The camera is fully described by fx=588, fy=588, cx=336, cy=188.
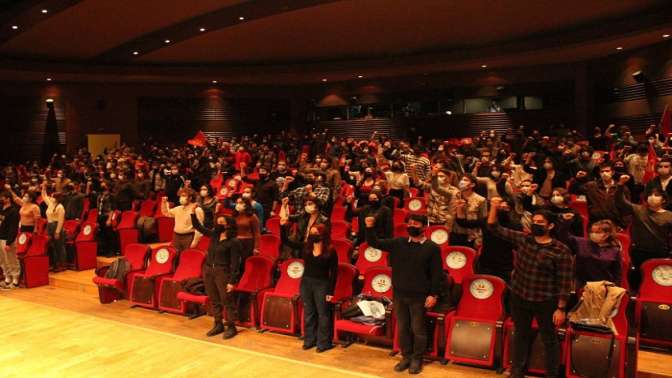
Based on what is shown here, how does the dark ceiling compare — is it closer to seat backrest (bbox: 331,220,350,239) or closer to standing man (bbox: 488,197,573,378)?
seat backrest (bbox: 331,220,350,239)

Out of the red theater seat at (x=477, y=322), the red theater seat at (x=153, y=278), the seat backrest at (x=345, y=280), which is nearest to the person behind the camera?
the red theater seat at (x=477, y=322)

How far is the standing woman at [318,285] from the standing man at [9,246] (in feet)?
18.2

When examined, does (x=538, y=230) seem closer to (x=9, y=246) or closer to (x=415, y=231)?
(x=415, y=231)

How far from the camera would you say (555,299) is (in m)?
4.57

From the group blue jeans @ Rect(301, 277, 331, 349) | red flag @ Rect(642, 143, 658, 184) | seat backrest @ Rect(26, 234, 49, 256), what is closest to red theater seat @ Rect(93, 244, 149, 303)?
seat backrest @ Rect(26, 234, 49, 256)

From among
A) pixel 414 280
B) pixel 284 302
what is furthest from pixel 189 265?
pixel 414 280

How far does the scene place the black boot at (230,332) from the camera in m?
6.44

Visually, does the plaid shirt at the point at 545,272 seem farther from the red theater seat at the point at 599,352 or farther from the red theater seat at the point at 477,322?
the red theater seat at the point at 477,322

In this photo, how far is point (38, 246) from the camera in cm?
952

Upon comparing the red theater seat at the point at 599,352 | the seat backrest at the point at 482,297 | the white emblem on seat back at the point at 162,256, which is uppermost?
the white emblem on seat back at the point at 162,256

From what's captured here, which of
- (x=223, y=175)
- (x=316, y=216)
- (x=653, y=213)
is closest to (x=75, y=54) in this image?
(x=223, y=175)

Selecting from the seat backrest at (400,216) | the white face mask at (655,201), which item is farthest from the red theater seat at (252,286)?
the white face mask at (655,201)

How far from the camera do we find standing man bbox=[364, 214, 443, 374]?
16.6 ft

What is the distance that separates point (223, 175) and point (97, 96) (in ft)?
33.7
